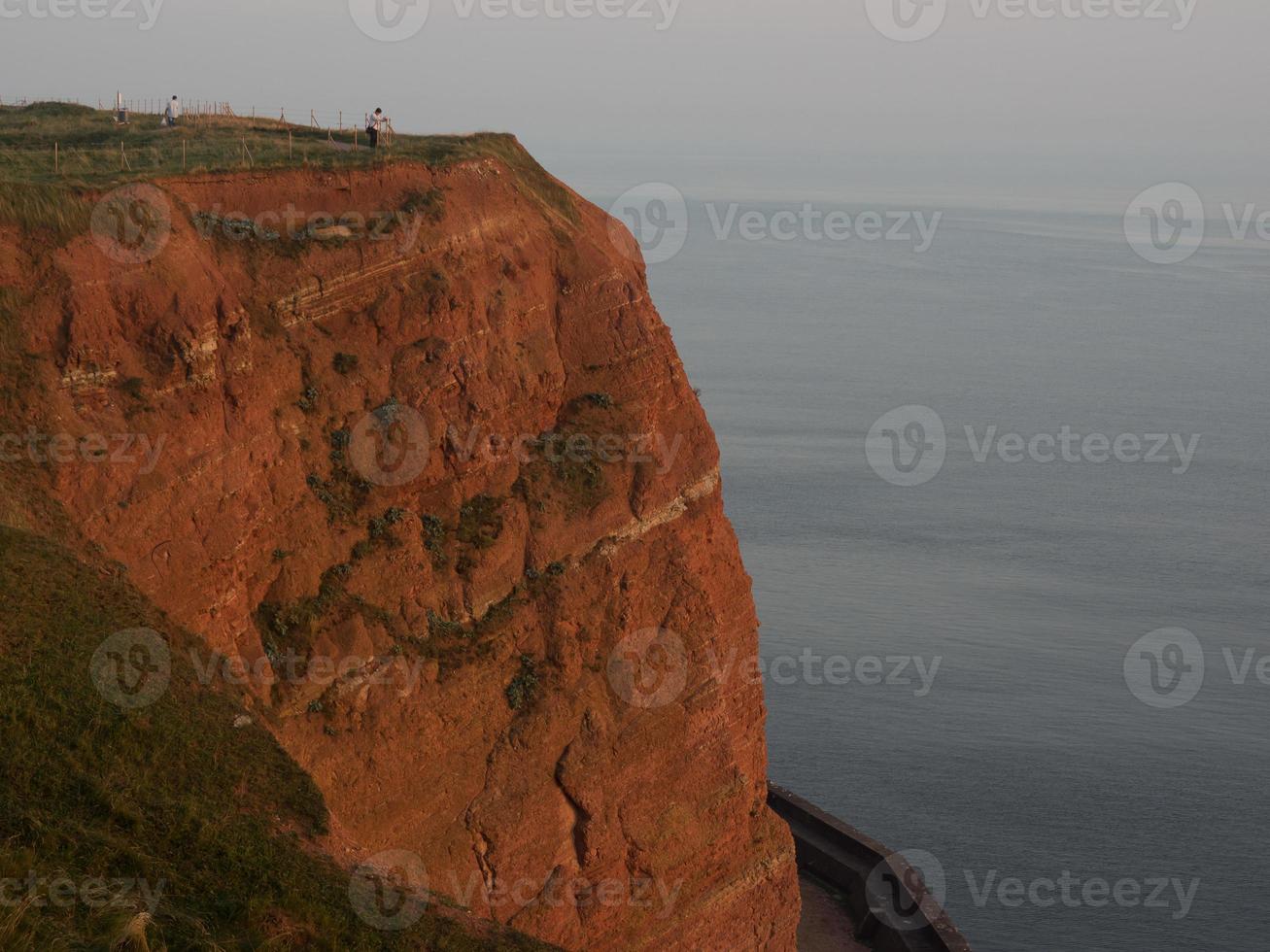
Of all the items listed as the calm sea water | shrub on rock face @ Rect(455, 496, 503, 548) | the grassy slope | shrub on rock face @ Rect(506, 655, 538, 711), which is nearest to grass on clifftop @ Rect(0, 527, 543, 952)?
the grassy slope

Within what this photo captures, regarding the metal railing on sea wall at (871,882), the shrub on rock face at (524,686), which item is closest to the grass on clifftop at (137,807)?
the shrub on rock face at (524,686)

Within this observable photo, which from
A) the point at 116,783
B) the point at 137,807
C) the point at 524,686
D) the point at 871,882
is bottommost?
the point at 871,882

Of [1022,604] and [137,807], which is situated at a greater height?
[137,807]

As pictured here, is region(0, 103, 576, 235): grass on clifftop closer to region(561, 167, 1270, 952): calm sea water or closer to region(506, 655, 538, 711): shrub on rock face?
region(506, 655, 538, 711): shrub on rock face

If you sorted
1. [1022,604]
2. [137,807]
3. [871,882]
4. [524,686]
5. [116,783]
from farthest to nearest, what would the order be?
[1022,604], [871,882], [524,686], [116,783], [137,807]

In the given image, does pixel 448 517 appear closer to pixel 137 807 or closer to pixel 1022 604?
pixel 137 807

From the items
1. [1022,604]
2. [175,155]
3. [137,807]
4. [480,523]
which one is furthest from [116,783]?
[1022,604]

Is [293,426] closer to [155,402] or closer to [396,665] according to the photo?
[155,402]
